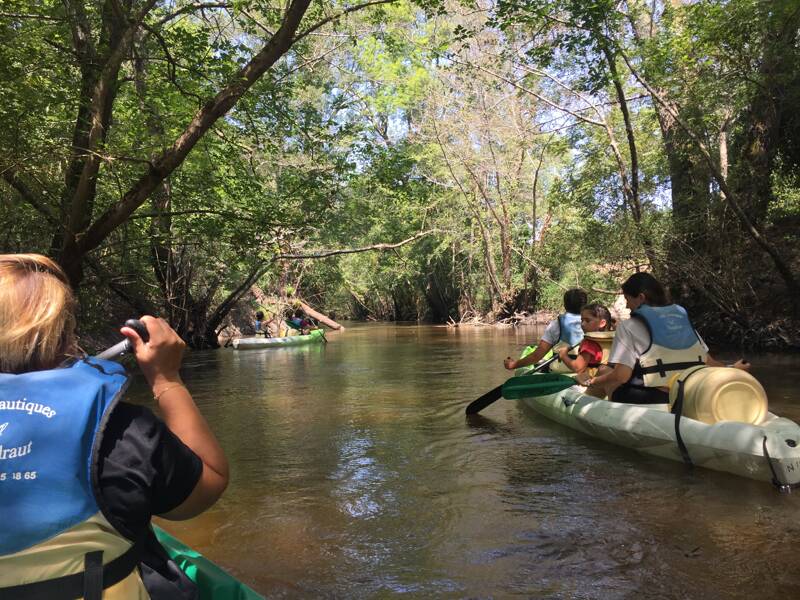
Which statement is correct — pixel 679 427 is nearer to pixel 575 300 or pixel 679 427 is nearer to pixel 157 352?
pixel 575 300

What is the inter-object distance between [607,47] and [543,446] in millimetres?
7892

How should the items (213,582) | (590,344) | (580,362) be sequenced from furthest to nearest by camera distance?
1. (580,362)
2. (590,344)
3. (213,582)

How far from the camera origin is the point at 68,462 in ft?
4.00

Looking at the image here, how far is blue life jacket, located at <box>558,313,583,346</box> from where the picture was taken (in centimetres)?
695

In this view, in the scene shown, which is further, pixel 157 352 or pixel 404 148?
pixel 404 148

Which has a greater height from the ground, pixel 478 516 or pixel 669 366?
pixel 669 366

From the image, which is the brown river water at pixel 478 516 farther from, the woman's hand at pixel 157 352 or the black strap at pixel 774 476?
the woman's hand at pixel 157 352

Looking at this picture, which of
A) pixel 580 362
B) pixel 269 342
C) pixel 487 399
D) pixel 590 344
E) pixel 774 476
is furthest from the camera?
pixel 269 342

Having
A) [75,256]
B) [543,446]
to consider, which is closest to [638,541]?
[543,446]

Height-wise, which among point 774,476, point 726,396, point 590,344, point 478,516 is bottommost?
point 478,516

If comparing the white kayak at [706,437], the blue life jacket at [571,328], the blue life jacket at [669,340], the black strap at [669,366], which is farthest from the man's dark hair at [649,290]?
the blue life jacket at [571,328]

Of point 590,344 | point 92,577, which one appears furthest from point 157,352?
point 590,344

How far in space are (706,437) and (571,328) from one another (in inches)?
104

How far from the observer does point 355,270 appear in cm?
3422
